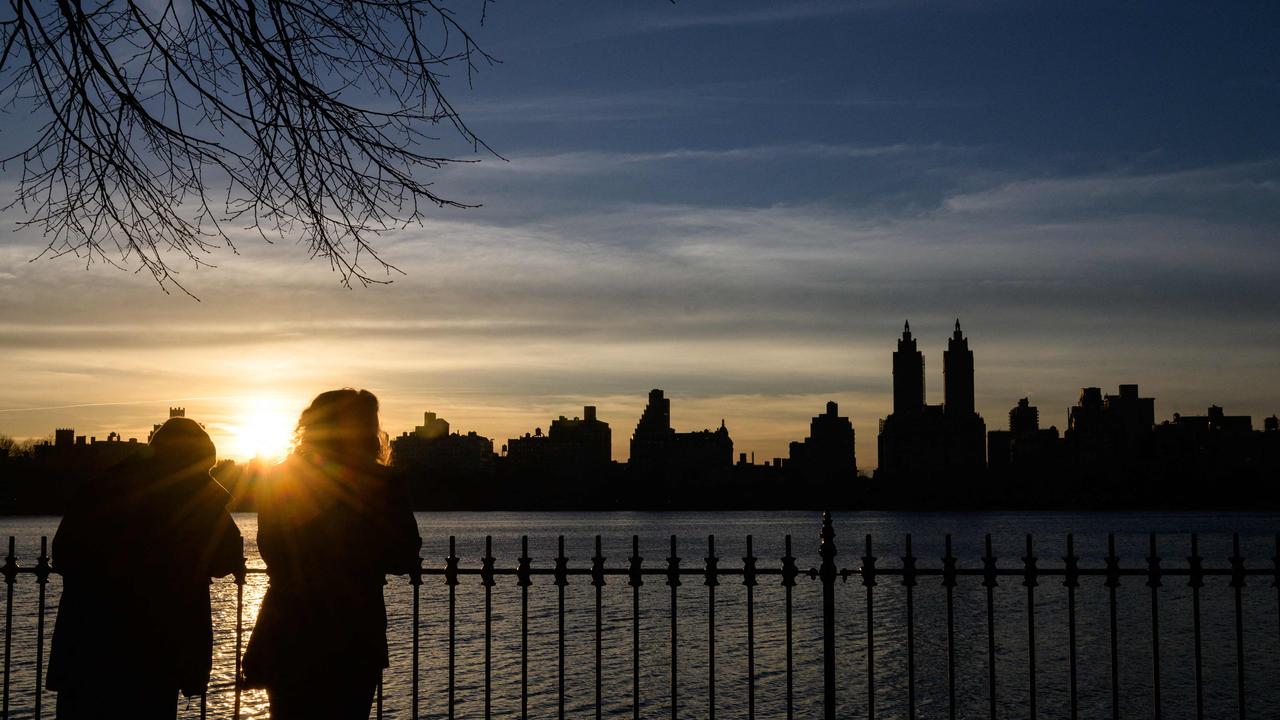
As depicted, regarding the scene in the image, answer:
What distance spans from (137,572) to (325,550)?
111 cm

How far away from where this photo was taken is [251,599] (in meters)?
59.8

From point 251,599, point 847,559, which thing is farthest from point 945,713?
point 847,559

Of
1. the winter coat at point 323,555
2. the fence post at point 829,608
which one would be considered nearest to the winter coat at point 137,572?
the winter coat at point 323,555

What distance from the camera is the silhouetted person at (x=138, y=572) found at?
5559 millimetres

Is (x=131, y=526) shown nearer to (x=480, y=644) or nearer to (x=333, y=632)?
(x=333, y=632)

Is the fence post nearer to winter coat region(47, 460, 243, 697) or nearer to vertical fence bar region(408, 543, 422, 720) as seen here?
vertical fence bar region(408, 543, 422, 720)

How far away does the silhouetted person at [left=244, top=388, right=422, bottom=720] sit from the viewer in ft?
17.1

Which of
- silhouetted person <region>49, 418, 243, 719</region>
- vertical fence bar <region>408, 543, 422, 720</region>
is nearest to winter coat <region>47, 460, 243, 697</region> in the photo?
silhouetted person <region>49, 418, 243, 719</region>

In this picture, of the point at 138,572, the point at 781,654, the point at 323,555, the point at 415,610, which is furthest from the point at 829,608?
the point at 781,654

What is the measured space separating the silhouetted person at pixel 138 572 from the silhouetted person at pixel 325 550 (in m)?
0.64

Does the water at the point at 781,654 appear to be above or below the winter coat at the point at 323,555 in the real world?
below

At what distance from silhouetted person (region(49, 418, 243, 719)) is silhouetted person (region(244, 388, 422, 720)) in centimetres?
64

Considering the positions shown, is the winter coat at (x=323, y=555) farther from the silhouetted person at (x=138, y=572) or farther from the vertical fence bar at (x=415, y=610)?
the silhouetted person at (x=138, y=572)

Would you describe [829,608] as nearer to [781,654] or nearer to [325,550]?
[325,550]
